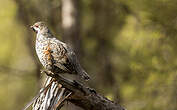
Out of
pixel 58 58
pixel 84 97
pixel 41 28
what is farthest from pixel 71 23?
pixel 58 58

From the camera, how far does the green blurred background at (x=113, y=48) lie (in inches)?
385

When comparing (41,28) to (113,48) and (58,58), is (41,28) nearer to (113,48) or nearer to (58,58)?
(58,58)

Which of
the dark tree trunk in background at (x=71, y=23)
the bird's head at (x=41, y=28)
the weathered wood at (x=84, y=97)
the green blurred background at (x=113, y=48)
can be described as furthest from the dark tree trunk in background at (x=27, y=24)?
the weathered wood at (x=84, y=97)

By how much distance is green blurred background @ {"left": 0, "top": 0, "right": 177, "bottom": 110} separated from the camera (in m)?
9.78

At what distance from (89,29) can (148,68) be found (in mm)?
4615

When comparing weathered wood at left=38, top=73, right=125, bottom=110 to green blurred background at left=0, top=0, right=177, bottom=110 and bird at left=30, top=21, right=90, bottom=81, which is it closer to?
bird at left=30, top=21, right=90, bottom=81

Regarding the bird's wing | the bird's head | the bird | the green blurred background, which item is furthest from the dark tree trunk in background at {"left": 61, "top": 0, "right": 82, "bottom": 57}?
the bird's wing

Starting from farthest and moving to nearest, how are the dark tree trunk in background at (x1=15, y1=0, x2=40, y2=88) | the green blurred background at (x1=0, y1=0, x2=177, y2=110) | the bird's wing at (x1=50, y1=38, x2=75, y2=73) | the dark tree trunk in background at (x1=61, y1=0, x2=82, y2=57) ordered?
the dark tree trunk in background at (x1=15, y1=0, x2=40, y2=88), the dark tree trunk in background at (x1=61, y1=0, x2=82, y2=57), the green blurred background at (x1=0, y1=0, x2=177, y2=110), the bird's wing at (x1=50, y1=38, x2=75, y2=73)

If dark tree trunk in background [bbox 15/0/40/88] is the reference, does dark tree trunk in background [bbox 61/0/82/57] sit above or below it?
below

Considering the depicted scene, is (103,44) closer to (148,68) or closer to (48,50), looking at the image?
(148,68)

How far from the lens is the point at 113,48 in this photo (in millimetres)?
14320

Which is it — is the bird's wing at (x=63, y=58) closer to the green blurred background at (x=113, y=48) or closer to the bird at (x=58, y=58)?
the bird at (x=58, y=58)

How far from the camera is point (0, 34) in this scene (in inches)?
688

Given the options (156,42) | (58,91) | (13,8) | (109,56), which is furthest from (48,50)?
(109,56)
